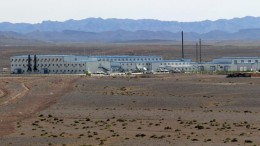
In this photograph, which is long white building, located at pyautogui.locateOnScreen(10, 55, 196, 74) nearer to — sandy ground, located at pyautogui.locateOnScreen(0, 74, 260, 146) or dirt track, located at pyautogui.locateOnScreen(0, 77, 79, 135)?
dirt track, located at pyautogui.locateOnScreen(0, 77, 79, 135)

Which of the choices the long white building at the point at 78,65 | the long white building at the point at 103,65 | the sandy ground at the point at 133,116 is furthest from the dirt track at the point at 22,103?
the long white building at the point at 103,65

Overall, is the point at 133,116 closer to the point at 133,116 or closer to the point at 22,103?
the point at 133,116

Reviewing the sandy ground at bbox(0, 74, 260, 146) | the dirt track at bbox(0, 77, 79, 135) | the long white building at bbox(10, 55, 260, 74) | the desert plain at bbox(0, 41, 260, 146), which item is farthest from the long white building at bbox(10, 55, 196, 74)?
the sandy ground at bbox(0, 74, 260, 146)

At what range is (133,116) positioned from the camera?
37906 millimetres

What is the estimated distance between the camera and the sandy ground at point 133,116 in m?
28.1

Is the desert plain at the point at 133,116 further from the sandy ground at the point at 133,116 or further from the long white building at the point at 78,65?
the long white building at the point at 78,65

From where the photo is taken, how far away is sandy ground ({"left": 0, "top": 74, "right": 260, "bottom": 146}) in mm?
28078

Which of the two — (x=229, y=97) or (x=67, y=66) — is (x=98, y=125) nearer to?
(x=229, y=97)

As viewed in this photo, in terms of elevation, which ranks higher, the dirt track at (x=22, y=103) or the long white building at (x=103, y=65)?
the long white building at (x=103, y=65)

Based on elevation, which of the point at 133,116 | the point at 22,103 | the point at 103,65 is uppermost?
the point at 103,65

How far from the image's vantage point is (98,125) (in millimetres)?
33281

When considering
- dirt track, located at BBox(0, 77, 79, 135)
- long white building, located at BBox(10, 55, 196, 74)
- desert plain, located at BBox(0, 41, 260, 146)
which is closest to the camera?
desert plain, located at BBox(0, 41, 260, 146)

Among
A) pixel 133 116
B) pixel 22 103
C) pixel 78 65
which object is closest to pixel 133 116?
pixel 133 116

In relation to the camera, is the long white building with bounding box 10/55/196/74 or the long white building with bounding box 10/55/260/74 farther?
the long white building with bounding box 10/55/260/74
